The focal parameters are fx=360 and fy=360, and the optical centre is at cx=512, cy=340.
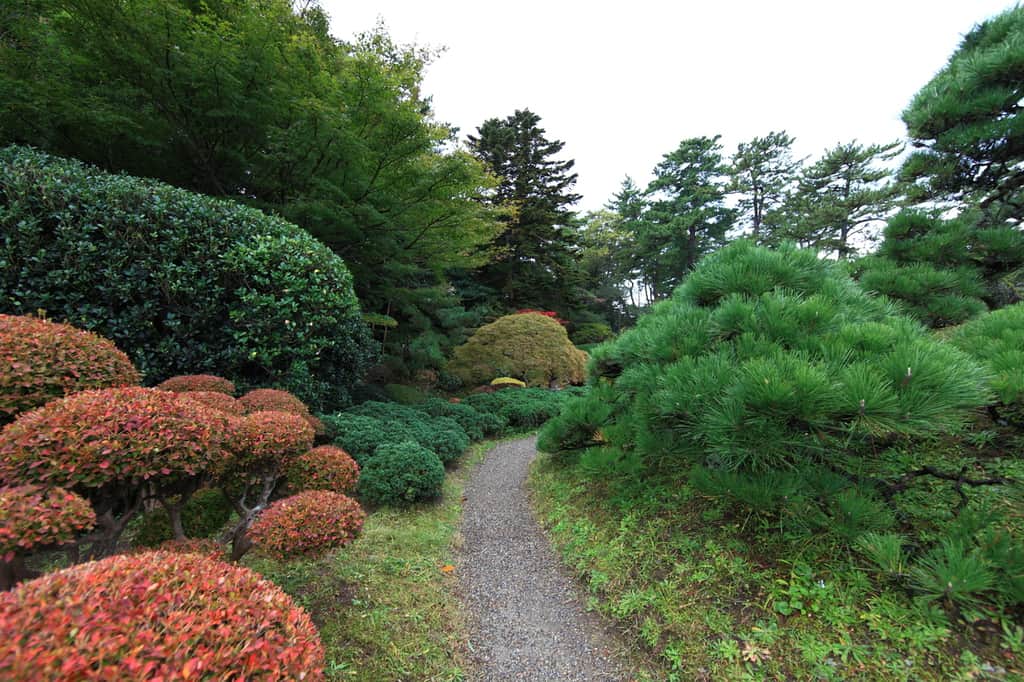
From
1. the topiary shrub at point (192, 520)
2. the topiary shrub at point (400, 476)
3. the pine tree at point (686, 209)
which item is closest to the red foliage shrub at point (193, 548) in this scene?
the topiary shrub at point (192, 520)

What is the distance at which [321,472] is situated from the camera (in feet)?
6.58

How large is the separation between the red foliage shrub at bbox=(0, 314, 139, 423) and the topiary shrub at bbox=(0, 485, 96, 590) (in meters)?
0.66

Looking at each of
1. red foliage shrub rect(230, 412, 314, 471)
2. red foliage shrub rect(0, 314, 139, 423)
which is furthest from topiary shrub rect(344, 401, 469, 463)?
red foliage shrub rect(0, 314, 139, 423)

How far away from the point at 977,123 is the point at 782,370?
138 inches

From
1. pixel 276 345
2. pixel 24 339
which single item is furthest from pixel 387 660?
pixel 276 345

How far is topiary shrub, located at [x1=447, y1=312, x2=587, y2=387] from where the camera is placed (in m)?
9.18

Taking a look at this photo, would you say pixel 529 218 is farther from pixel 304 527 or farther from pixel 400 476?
pixel 304 527

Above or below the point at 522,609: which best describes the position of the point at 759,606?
above

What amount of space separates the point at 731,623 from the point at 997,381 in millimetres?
1411

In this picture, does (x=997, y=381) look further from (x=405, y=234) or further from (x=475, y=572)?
(x=405, y=234)

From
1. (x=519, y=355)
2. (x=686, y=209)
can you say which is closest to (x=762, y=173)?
(x=686, y=209)

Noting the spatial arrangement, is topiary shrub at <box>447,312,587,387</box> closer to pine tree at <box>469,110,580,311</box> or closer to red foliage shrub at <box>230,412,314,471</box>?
pine tree at <box>469,110,580,311</box>

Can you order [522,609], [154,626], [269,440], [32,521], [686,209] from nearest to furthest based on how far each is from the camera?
[154,626]
[32,521]
[269,440]
[522,609]
[686,209]

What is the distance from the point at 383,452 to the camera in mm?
3369
